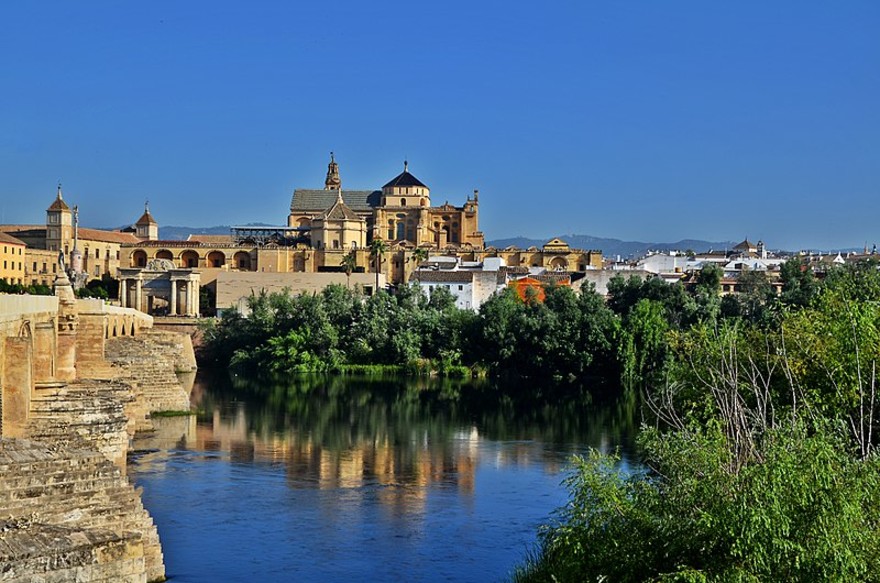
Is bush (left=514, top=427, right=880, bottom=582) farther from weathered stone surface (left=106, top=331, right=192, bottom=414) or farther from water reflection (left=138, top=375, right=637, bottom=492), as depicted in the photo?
weathered stone surface (left=106, top=331, right=192, bottom=414)

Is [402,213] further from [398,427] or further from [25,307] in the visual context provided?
[25,307]

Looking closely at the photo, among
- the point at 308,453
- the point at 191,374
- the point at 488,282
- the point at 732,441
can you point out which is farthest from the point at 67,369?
the point at 488,282

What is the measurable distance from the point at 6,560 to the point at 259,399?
2735 cm

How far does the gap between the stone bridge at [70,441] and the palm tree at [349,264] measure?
1176 inches

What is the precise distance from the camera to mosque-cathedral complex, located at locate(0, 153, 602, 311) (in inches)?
2739

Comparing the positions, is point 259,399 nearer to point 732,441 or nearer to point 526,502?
point 526,502

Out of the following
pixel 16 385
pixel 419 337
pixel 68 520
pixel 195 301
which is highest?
pixel 195 301

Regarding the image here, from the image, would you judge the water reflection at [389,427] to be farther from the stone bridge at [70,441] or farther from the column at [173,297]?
the column at [173,297]

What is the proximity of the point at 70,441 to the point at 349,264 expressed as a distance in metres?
48.4

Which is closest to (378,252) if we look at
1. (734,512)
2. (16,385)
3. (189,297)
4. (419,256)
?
(419,256)

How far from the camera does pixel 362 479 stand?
25.1m

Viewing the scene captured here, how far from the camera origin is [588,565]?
1191 centimetres

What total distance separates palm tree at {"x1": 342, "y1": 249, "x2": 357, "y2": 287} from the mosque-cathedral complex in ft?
1.19

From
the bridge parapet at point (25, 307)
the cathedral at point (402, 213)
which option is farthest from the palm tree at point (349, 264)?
the bridge parapet at point (25, 307)
